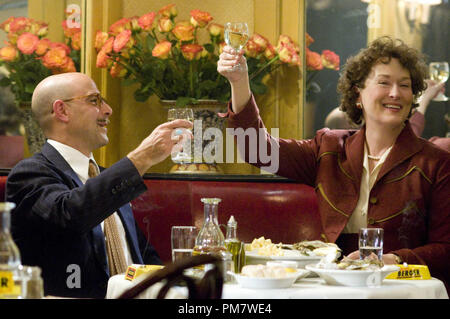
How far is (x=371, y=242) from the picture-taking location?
182 cm

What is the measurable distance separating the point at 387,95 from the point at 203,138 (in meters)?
0.90

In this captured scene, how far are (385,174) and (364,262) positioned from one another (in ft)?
2.59

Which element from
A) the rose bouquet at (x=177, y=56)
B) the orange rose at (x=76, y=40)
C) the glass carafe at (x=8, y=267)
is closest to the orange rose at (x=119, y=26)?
the rose bouquet at (x=177, y=56)

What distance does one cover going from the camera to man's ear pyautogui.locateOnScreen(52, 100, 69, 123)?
2.35 m

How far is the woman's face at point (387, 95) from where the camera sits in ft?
8.11

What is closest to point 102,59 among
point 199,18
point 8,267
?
point 199,18

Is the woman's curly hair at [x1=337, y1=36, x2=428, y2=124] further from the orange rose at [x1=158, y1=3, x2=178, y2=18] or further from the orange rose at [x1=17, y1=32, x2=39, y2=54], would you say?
the orange rose at [x1=17, y1=32, x2=39, y2=54]

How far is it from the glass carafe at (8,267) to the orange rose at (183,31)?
6.92 ft

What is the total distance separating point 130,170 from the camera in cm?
199

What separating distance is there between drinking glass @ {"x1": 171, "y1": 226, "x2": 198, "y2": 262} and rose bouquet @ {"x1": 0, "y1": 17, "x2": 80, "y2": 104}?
5.40ft

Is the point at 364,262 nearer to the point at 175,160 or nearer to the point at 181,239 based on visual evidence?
the point at 181,239

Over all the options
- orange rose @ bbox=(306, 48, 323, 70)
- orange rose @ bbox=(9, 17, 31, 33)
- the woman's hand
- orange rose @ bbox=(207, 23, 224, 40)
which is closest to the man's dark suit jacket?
the woman's hand

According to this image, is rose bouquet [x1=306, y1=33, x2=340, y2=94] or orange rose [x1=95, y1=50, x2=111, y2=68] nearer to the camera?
orange rose [x1=95, y1=50, x2=111, y2=68]

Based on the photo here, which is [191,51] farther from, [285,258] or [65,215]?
[285,258]
